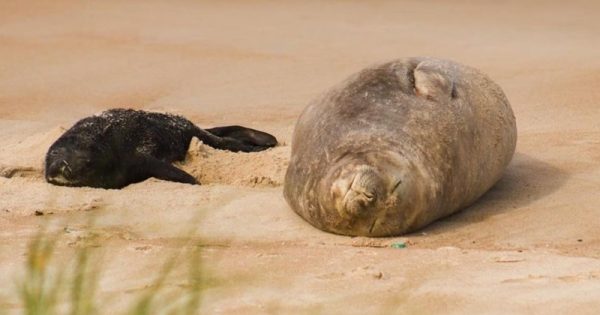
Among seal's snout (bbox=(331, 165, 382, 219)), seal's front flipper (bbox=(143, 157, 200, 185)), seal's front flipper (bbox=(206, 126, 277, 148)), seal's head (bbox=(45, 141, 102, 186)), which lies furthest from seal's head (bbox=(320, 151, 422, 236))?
seal's front flipper (bbox=(206, 126, 277, 148))

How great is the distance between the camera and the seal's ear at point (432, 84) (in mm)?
7730

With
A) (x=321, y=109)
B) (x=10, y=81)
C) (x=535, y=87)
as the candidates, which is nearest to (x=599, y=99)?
(x=535, y=87)

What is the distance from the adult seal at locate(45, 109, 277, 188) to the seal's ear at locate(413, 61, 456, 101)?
5.23ft

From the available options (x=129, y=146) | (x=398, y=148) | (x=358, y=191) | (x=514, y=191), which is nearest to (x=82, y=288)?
(x=358, y=191)

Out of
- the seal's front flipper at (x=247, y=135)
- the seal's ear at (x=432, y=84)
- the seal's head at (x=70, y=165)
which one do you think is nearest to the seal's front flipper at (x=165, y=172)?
the seal's head at (x=70, y=165)

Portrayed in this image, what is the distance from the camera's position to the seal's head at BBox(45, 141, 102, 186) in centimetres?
872

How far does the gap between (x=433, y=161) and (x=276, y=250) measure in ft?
3.41

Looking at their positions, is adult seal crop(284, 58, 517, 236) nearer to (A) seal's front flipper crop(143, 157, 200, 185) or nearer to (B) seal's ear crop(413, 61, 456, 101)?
(B) seal's ear crop(413, 61, 456, 101)

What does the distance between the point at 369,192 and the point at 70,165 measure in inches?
103

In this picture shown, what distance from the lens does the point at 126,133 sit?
9.49 metres

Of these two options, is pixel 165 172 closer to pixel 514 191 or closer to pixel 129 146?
pixel 129 146

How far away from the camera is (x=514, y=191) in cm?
809

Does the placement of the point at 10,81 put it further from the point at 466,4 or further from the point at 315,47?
the point at 466,4

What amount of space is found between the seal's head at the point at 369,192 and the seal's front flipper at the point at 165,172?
1.71m
